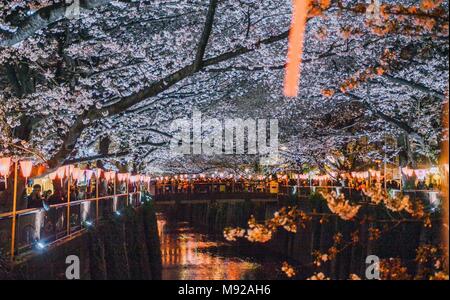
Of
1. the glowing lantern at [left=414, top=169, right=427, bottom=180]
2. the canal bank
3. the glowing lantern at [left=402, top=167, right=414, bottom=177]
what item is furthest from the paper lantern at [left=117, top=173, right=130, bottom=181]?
the glowing lantern at [left=414, top=169, right=427, bottom=180]

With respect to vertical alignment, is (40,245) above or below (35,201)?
below

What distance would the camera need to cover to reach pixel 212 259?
31.9 m

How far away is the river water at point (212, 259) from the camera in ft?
88.8

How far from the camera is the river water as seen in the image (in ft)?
88.8

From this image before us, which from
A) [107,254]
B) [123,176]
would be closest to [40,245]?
[107,254]

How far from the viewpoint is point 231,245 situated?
37969mm

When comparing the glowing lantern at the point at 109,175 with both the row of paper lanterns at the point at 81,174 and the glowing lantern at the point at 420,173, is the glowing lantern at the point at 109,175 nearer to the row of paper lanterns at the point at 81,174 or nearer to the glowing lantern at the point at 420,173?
the row of paper lanterns at the point at 81,174

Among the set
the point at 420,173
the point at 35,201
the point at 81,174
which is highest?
the point at 420,173

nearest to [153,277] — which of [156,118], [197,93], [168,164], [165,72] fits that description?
[156,118]

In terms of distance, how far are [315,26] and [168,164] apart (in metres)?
31.8

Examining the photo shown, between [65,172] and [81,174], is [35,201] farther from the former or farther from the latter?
[81,174]

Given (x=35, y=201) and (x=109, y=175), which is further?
(x=109, y=175)

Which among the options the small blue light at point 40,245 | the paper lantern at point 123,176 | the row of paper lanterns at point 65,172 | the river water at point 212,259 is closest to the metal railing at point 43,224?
the small blue light at point 40,245

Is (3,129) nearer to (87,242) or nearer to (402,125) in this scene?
(87,242)
